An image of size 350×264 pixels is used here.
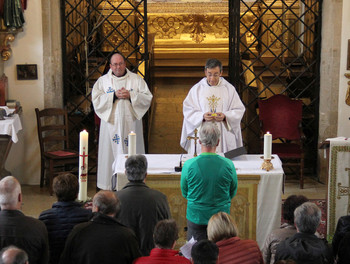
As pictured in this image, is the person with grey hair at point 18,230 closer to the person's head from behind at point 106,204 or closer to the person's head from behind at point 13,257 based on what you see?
the person's head from behind at point 106,204

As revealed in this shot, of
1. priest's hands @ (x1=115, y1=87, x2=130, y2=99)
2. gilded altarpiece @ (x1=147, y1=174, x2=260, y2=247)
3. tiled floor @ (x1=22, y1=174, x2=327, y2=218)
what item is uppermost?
priest's hands @ (x1=115, y1=87, x2=130, y2=99)

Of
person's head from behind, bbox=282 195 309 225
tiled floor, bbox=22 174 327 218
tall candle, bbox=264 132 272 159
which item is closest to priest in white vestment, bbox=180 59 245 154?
tiled floor, bbox=22 174 327 218

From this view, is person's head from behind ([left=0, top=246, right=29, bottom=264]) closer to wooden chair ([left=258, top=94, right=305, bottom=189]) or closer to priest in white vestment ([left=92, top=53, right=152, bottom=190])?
priest in white vestment ([left=92, top=53, right=152, bottom=190])

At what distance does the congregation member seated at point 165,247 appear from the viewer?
3.85 m

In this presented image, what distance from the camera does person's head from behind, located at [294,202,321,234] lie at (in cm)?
422

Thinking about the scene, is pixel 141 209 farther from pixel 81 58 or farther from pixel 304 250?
pixel 81 58

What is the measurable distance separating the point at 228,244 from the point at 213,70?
358 centimetres

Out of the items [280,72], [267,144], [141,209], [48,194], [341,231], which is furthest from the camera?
[280,72]

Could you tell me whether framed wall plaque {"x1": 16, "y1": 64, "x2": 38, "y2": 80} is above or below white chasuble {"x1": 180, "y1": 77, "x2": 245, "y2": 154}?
above

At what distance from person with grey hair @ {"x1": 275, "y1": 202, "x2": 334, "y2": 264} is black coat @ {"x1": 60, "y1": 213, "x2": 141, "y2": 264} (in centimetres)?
92

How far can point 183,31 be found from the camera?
1475 cm

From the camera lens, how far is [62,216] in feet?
14.8

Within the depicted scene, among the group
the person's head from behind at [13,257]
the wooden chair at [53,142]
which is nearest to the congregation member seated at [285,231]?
the person's head from behind at [13,257]

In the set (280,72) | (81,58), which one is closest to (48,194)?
(81,58)
